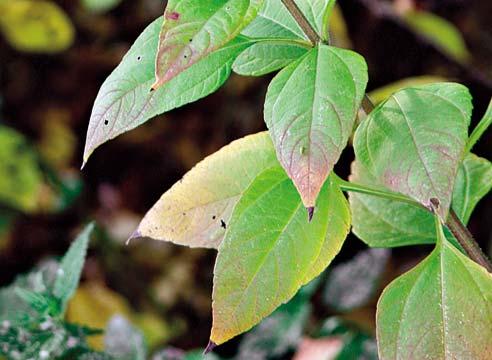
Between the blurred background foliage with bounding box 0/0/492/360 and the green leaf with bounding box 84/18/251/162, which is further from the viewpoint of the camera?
the blurred background foliage with bounding box 0/0/492/360

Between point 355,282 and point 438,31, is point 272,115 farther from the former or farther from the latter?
point 438,31

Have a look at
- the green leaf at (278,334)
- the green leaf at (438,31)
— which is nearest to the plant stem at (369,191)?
the green leaf at (278,334)

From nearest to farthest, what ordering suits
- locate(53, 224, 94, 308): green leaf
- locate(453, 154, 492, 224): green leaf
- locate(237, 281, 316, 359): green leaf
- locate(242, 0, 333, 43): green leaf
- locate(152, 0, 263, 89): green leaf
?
locate(152, 0, 263, 89): green leaf
locate(242, 0, 333, 43): green leaf
locate(453, 154, 492, 224): green leaf
locate(53, 224, 94, 308): green leaf
locate(237, 281, 316, 359): green leaf

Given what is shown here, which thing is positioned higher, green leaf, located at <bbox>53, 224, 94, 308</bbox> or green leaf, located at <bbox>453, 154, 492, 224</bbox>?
green leaf, located at <bbox>453, 154, 492, 224</bbox>

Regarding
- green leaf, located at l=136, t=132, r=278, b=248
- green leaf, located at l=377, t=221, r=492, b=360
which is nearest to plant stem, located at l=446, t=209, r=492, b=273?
green leaf, located at l=377, t=221, r=492, b=360

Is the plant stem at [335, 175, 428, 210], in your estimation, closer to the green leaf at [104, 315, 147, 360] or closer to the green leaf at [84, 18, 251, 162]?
the green leaf at [84, 18, 251, 162]

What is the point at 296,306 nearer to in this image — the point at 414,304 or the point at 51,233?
the point at 414,304

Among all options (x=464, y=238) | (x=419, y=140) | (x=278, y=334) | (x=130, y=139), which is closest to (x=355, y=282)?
(x=278, y=334)
